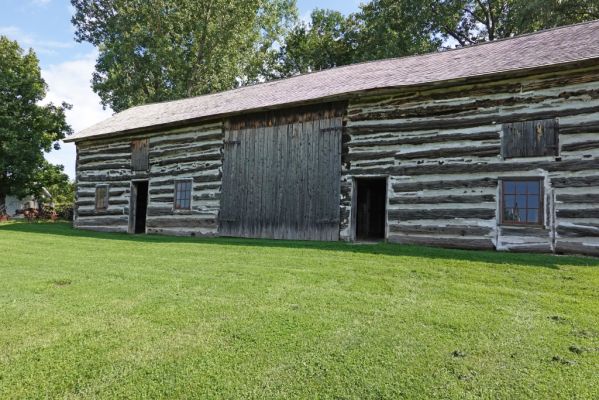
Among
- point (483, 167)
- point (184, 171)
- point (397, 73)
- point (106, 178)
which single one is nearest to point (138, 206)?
point (106, 178)

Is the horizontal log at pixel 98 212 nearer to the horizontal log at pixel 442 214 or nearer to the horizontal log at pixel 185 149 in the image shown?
the horizontal log at pixel 185 149

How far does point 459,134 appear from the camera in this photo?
10.5m

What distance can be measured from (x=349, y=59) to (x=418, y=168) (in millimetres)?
25589

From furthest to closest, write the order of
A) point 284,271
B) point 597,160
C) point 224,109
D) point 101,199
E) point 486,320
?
point 101,199 → point 224,109 → point 597,160 → point 284,271 → point 486,320

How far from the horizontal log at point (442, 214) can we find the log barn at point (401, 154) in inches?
1.3

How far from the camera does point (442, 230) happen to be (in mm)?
10562

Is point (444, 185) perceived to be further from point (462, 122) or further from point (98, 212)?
point (98, 212)

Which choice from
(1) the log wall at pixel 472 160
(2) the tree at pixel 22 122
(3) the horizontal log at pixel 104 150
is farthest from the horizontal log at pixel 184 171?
(2) the tree at pixel 22 122

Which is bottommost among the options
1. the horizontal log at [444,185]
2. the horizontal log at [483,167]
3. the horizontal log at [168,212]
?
the horizontal log at [168,212]

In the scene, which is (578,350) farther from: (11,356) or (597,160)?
(597,160)

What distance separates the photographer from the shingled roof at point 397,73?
33.2ft

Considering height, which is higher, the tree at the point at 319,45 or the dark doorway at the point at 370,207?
the tree at the point at 319,45

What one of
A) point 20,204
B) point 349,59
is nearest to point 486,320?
point 349,59

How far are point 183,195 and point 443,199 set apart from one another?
9210 mm
